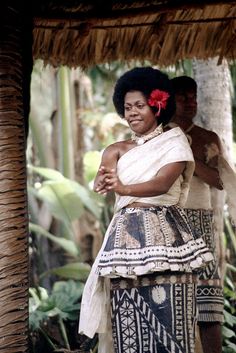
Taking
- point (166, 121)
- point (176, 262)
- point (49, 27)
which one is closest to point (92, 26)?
point (49, 27)

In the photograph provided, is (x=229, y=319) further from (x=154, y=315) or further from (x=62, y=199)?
(x=154, y=315)

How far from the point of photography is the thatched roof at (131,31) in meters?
5.04

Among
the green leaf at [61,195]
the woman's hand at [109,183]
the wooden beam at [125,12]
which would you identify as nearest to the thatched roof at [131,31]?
the wooden beam at [125,12]

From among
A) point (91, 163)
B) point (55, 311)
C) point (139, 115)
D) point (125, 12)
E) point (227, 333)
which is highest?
point (125, 12)

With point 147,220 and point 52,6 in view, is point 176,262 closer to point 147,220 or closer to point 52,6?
point 147,220

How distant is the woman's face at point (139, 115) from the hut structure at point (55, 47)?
1.89 feet

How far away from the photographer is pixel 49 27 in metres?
5.35

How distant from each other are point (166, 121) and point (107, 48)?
1.27 m

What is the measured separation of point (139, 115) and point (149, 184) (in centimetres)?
42

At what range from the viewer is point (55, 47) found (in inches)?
220

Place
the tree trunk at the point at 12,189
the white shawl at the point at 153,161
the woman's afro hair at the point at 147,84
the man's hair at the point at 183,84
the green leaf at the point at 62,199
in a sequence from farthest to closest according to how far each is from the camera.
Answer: the green leaf at the point at 62,199 < the man's hair at the point at 183,84 < the woman's afro hair at the point at 147,84 < the white shawl at the point at 153,161 < the tree trunk at the point at 12,189

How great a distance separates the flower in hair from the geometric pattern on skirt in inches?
42.3

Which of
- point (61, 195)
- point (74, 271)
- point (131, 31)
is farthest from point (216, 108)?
point (74, 271)

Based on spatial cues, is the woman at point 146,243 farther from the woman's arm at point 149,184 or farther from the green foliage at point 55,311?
the green foliage at point 55,311
